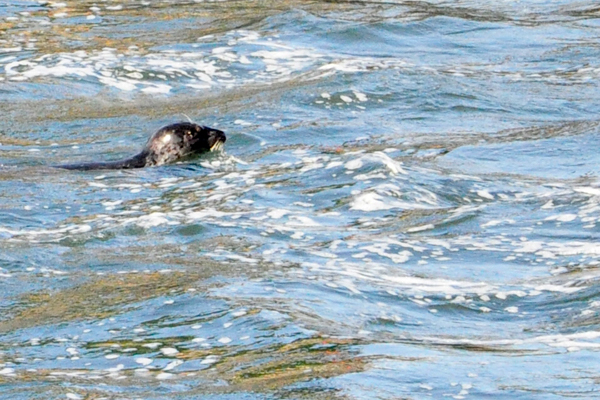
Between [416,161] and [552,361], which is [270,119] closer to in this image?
[416,161]

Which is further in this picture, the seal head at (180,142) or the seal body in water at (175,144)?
the seal head at (180,142)

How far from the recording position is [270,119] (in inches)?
444

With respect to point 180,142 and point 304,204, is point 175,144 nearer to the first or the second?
point 180,142

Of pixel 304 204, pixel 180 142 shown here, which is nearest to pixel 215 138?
pixel 180 142

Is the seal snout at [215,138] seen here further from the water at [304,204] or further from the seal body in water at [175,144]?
the water at [304,204]

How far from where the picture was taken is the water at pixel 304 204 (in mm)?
5754

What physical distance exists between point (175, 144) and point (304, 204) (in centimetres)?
163

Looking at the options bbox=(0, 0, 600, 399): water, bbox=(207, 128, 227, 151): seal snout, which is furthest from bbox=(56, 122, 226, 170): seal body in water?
bbox=(0, 0, 600, 399): water

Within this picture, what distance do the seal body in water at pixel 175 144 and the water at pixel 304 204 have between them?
0.45ft

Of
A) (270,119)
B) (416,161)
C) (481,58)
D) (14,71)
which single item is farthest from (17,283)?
(481,58)

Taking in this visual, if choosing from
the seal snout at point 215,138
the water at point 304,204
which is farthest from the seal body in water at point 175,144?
the water at point 304,204

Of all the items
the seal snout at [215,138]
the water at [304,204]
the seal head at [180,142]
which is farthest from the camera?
the seal snout at [215,138]

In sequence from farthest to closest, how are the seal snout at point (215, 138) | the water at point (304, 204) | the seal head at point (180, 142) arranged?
1. the seal snout at point (215, 138)
2. the seal head at point (180, 142)
3. the water at point (304, 204)

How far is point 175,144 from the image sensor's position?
10.0 metres
